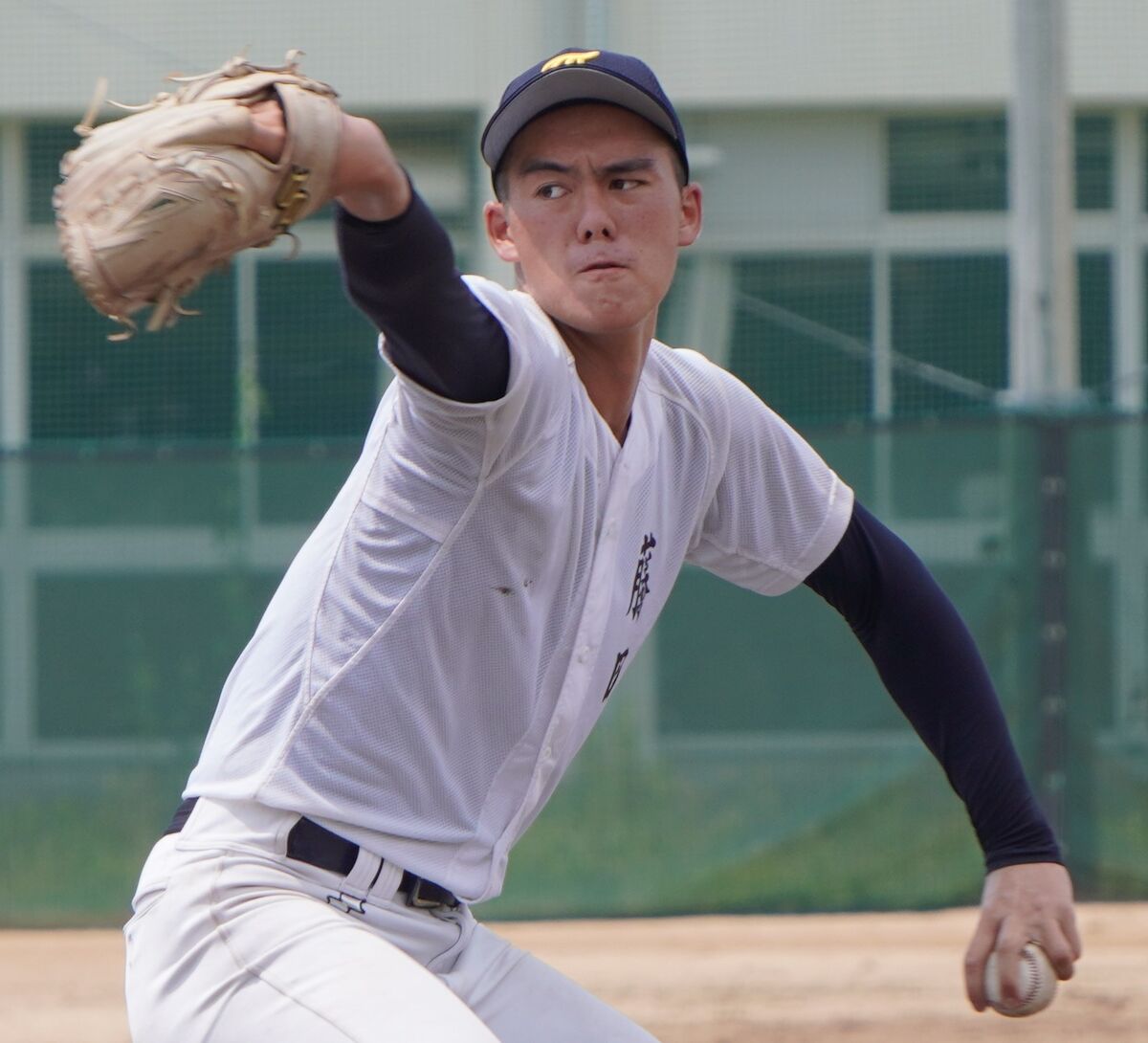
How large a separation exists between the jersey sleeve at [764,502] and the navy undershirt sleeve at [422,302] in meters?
0.95

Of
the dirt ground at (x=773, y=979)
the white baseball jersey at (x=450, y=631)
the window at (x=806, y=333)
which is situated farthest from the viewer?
the window at (x=806, y=333)

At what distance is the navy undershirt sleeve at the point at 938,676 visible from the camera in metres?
3.00

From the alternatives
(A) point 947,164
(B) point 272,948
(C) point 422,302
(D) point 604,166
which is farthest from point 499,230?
(A) point 947,164

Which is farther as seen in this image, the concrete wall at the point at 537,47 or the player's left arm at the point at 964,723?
the concrete wall at the point at 537,47

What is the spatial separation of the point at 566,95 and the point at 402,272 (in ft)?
2.26

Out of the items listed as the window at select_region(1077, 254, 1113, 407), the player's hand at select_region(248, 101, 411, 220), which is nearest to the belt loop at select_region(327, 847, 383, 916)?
the player's hand at select_region(248, 101, 411, 220)

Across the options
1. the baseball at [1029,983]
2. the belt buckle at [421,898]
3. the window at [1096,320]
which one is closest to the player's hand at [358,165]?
the belt buckle at [421,898]

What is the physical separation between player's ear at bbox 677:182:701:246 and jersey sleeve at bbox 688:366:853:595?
24cm

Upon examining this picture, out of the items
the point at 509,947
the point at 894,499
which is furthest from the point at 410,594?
the point at 894,499

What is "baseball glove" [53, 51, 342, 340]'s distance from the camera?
1.85m

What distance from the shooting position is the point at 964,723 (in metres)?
3.08

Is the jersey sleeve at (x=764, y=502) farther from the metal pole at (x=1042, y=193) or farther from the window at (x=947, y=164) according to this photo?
the window at (x=947, y=164)

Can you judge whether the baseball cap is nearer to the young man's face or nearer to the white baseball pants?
the young man's face

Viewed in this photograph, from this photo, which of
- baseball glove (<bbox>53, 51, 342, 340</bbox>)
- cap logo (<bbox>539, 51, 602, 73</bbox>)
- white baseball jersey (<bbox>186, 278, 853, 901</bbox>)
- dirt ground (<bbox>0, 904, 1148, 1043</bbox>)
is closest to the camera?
baseball glove (<bbox>53, 51, 342, 340</bbox>)
